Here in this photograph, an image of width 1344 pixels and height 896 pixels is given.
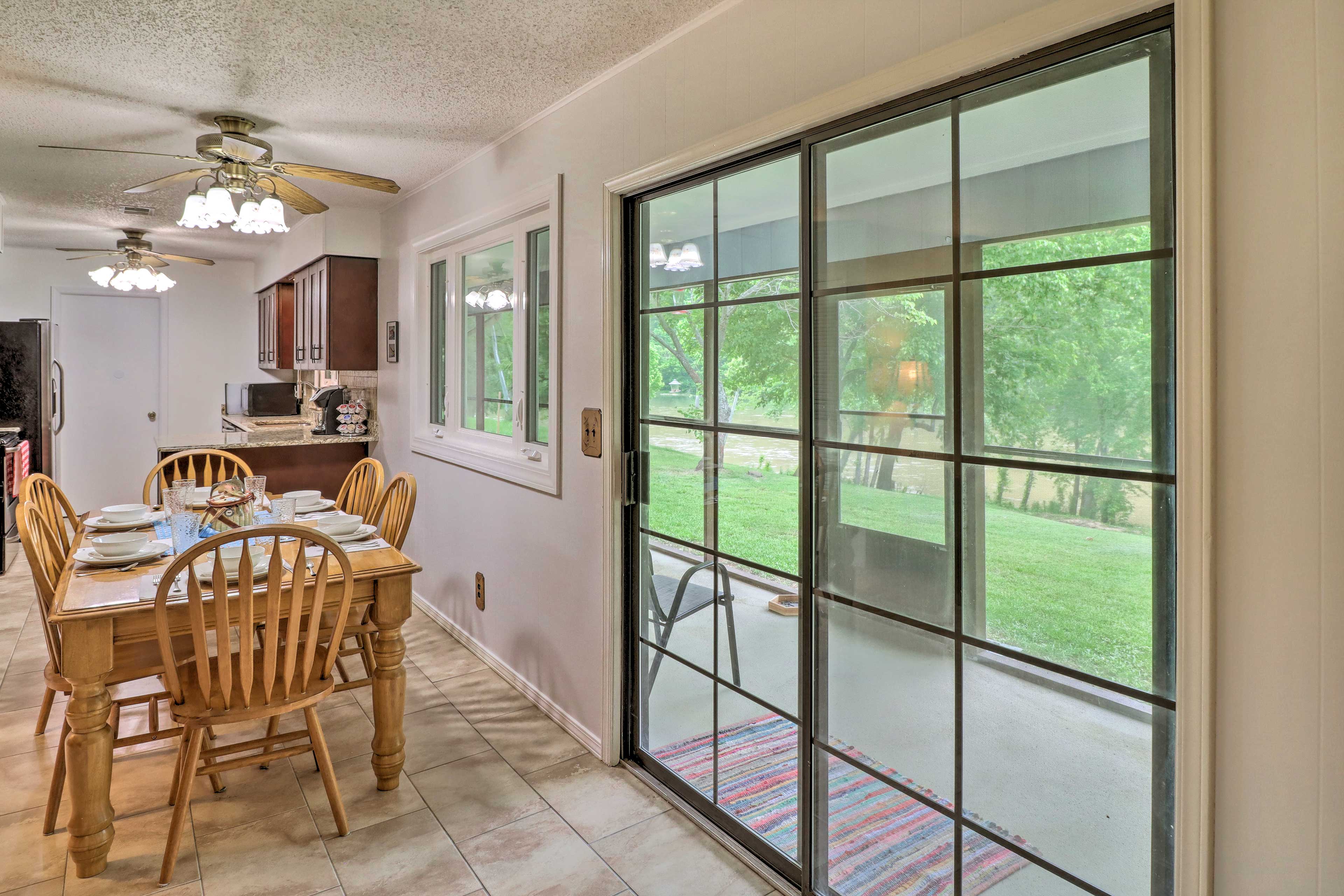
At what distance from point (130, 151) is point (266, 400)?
321 cm

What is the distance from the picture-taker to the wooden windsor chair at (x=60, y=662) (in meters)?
2.09

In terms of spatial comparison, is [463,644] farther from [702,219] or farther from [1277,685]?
[1277,685]

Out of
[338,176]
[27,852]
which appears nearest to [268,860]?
[27,852]

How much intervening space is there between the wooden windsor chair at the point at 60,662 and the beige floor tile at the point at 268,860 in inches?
11.4

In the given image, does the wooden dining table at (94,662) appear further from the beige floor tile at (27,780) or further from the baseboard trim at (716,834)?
the baseboard trim at (716,834)

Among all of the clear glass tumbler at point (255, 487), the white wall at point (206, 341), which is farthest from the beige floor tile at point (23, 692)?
the white wall at point (206, 341)

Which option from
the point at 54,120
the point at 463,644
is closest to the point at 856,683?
the point at 463,644

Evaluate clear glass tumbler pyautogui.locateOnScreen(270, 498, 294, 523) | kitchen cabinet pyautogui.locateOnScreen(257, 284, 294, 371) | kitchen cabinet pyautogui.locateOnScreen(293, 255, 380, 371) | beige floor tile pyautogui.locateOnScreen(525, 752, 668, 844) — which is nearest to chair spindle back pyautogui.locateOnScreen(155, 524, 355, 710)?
clear glass tumbler pyautogui.locateOnScreen(270, 498, 294, 523)

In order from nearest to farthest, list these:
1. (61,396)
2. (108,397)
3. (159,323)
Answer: (61,396) < (108,397) < (159,323)

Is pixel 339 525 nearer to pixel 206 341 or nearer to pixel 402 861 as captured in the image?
pixel 402 861

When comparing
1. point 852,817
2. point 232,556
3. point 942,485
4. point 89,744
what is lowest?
point 852,817

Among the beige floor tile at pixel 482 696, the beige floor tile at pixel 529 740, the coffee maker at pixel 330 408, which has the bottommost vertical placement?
the beige floor tile at pixel 529 740

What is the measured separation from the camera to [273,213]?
268 centimetres

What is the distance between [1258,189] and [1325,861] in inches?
37.8
